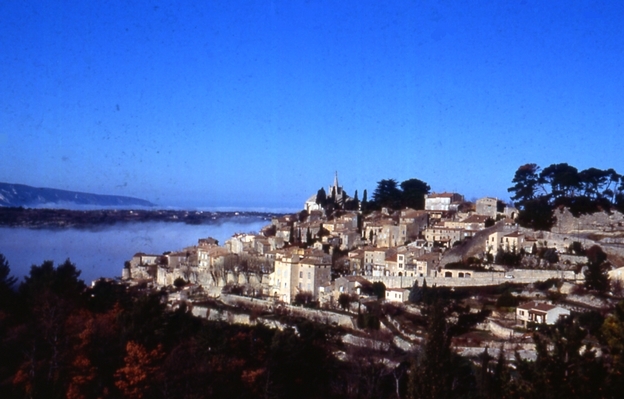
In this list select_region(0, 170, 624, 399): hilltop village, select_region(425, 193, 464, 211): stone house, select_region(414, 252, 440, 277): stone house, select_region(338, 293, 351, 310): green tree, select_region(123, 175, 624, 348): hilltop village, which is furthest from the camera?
select_region(425, 193, 464, 211): stone house

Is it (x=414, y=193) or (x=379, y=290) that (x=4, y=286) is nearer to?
(x=379, y=290)

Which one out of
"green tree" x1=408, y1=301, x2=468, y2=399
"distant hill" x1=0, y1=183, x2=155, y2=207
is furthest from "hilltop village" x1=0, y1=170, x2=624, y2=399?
"distant hill" x1=0, y1=183, x2=155, y2=207

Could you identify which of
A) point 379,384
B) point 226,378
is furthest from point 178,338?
point 379,384

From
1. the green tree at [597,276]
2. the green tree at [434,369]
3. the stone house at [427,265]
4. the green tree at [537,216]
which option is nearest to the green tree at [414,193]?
the green tree at [537,216]

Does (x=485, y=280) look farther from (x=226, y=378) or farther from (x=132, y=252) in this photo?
(x=132, y=252)

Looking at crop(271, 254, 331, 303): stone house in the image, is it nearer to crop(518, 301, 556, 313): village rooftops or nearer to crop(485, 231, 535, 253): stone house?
crop(485, 231, 535, 253): stone house

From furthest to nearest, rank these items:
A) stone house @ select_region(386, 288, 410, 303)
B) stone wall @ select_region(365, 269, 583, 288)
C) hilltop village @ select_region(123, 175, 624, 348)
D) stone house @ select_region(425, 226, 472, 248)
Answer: stone house @ select_region(425, 226, 472, 248), stone house @ select_region(386, 288, 410, 303), stone wall @ select_region(365, 269, 583, 288), hilltop village @ select_region(123, 175, 624, 348)

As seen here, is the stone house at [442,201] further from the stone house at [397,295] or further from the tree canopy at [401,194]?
the stone house at [397,295]

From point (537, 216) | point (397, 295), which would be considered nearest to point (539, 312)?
point (397, 295)
